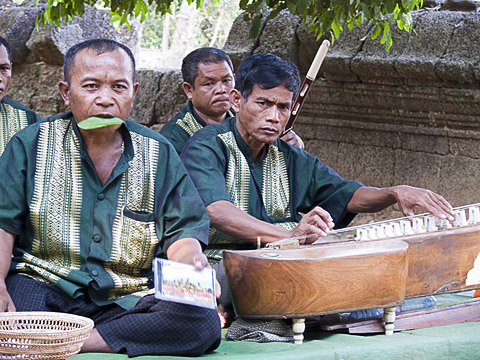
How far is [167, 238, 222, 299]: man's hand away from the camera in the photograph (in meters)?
2.96

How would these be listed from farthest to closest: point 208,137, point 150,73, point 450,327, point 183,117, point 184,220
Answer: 1. point 150,73
2. point 183,117
3. point 208,137
4. point 450,327
5. point 184,220

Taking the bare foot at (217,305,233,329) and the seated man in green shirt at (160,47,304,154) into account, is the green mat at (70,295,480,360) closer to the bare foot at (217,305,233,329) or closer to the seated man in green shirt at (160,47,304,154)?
the bare foot at (217,305,233,329)

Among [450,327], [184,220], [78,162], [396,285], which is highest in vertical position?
[78,162]

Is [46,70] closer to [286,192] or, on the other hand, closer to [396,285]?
[286,192]

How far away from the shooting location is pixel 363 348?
305cm

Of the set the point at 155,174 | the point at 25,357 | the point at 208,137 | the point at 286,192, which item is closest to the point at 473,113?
the point at 286,192

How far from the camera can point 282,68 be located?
4074 millimetres

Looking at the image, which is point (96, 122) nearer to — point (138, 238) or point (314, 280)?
point (138, 238)

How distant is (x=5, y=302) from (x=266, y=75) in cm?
174

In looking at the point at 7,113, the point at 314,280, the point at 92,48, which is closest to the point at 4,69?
the point at 7,113

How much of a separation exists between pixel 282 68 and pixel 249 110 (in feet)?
0.88

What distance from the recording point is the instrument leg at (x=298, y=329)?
10.5ft

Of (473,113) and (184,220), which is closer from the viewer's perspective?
(184,220)

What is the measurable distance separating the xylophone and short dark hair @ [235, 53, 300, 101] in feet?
3.14
